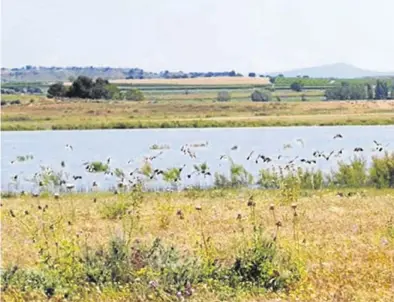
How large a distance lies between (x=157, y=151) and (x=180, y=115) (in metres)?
34.0

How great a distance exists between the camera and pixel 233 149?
35.8 metres

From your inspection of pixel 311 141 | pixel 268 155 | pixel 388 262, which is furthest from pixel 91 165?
pixel 388 262

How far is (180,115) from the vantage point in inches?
2731

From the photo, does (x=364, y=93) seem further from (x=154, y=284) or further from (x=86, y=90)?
(x=154, y=284)

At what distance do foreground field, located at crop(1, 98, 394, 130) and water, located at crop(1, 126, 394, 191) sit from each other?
8.76 meters

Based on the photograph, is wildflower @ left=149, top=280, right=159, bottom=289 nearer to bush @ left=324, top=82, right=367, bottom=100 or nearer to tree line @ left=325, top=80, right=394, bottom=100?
tree line @ left=325, top=80, right=394, bottom=100

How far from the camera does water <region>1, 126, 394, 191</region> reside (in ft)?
91.6

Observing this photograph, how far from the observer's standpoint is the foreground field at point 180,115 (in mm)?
58656

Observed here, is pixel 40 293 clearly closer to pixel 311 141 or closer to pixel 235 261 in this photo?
pixel 235 261

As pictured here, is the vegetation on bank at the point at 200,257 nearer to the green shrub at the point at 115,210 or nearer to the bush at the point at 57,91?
the green shrub at the point at 115,210

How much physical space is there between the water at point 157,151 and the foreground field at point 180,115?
8.76 meters

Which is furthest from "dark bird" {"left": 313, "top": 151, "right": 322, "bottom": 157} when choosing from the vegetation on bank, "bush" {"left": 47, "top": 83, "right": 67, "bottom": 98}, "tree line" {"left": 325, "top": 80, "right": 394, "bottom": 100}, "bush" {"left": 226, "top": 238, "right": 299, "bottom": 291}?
"bush" {"left": 47, "top": 83, "right": 67, "bottom": 98}

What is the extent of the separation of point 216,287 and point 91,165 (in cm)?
2087

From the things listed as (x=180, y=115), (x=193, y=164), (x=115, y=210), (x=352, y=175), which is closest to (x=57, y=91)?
(x=180, y=115)
